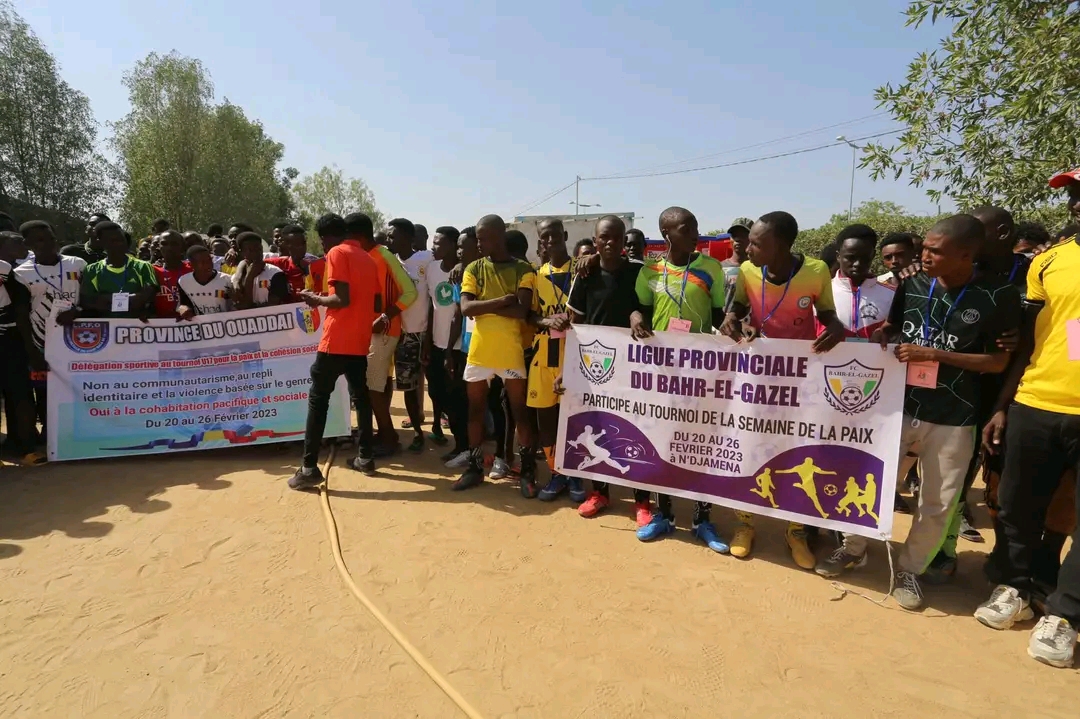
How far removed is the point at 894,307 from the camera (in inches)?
136

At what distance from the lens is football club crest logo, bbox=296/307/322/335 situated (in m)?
5.66

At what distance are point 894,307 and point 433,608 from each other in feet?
10.5

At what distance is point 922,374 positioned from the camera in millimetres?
3244

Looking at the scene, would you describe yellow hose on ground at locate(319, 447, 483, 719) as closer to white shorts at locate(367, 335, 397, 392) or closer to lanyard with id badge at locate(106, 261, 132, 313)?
white shorts at locate(367, 335, 397, 392)

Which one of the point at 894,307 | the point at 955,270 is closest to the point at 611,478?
the point at 894,307

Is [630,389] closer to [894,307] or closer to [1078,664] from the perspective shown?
[894,307]

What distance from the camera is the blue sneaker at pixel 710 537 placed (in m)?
3.86

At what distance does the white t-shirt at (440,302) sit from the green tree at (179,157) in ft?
97.8

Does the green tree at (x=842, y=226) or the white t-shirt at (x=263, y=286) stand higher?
the green tree at (x=842, y=226)

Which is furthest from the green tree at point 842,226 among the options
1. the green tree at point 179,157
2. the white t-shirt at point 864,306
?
the green tree at point 179,157

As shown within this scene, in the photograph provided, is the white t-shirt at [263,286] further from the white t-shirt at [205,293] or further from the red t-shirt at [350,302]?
the red t-shirt at [350,302]

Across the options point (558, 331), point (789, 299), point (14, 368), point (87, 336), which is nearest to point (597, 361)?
point (558, 331)

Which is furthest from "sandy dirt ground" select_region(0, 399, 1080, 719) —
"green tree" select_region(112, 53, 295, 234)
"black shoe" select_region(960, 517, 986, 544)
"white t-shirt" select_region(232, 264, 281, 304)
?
"green tree" select_region(112, 53, 295, 234)

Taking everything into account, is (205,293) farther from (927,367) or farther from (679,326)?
(927,367)
